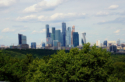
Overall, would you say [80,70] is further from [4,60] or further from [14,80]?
[4,60]

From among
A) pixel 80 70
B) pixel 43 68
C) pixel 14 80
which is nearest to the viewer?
pixel 80 70

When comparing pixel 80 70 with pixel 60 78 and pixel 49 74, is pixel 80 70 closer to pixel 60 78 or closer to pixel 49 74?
pixel 60 78

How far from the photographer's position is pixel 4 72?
27594 millimetres

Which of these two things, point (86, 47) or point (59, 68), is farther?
point (86, 47)

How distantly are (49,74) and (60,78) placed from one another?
2.18 metres

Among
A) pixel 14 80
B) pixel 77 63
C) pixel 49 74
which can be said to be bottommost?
pixel 14 80

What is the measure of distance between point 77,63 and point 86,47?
3644mm

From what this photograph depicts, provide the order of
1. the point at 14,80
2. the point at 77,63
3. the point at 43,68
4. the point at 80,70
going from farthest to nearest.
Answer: the point at 14,80 < the point at 43,68 < the point at 77,63 < the point at 80,70

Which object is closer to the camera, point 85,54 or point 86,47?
point 85,54

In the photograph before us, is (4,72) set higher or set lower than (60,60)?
lower

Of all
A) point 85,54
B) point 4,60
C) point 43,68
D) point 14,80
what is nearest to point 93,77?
point 85,54

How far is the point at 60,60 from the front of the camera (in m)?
25.4

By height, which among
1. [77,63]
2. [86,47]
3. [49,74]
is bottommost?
[49,74]

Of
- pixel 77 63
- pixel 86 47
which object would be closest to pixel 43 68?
pixel 77 63
